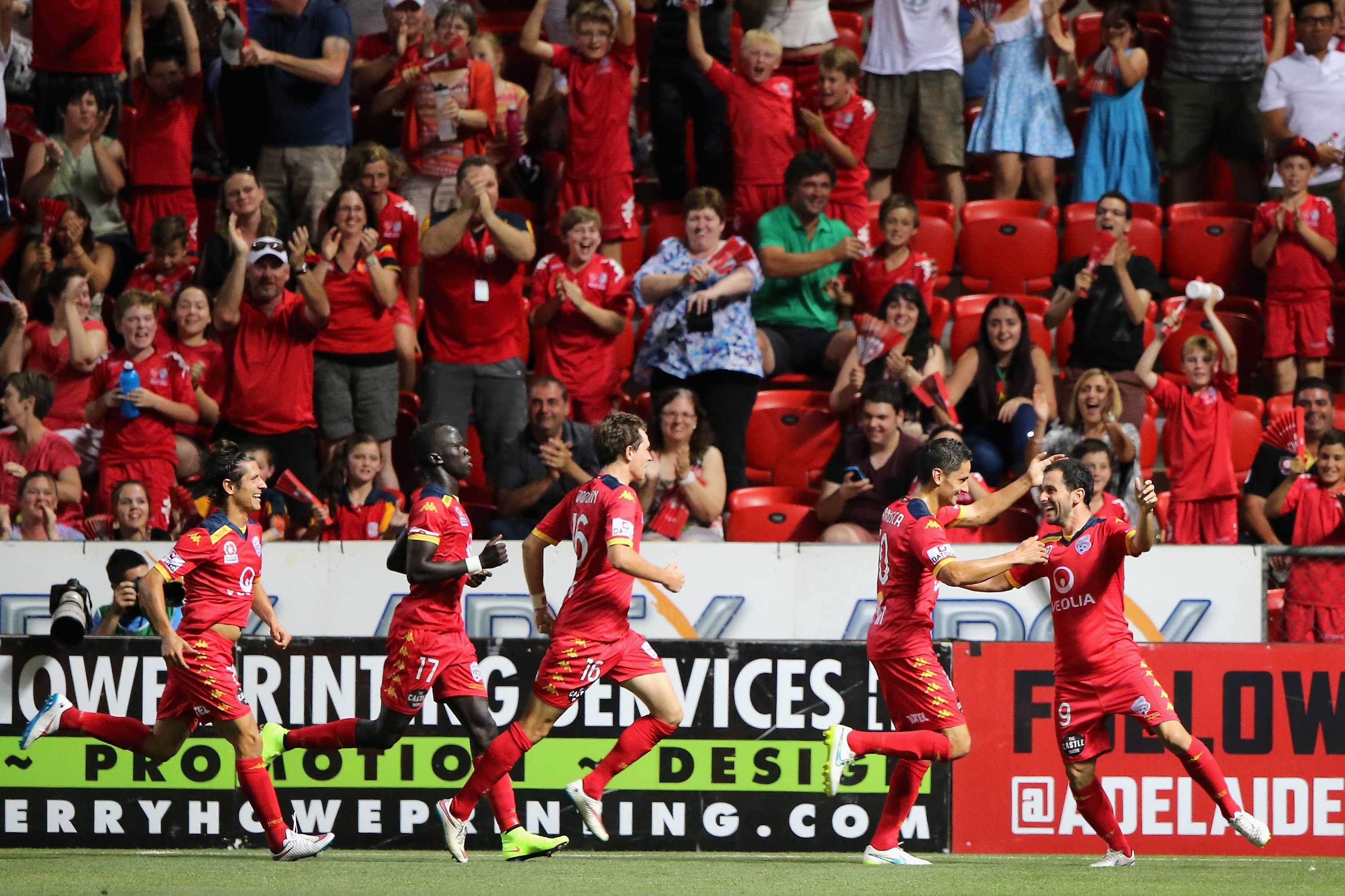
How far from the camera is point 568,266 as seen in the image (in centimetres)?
1116

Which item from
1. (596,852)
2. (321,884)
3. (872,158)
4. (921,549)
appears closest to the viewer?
(321,884)

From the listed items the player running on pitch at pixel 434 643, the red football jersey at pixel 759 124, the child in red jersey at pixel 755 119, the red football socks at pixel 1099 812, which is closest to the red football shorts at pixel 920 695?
the red football socks at pixel 1099 812

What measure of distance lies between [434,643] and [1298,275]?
7.11 m

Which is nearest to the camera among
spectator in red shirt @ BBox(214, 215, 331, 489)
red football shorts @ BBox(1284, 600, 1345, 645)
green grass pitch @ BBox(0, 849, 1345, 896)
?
green grass pitch @ BBox(0, 849, 1345, 896)

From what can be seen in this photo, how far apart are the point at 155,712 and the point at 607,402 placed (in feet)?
12.5

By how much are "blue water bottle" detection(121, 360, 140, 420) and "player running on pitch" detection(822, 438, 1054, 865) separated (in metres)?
5.02

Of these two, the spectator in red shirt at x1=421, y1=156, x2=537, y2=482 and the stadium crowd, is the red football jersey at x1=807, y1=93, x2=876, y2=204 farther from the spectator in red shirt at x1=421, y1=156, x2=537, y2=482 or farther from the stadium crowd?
the spectator in red shirt at x1=421, y1=156, x2=537, y2=482

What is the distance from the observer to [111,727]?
767 cm

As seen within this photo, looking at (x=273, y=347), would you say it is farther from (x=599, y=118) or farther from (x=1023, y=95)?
(x=1023, y=95)

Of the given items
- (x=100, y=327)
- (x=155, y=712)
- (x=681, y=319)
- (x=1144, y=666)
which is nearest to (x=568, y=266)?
(x=681, y=319)

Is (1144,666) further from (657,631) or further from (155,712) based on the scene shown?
(155,712)

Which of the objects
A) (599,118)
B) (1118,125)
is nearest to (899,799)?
(599,118)

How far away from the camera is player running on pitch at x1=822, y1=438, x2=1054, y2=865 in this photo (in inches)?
288

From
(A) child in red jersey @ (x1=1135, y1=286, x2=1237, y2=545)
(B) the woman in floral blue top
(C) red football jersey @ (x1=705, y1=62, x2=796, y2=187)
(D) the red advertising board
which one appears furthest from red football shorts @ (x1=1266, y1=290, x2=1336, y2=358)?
(D) the red advertising board
